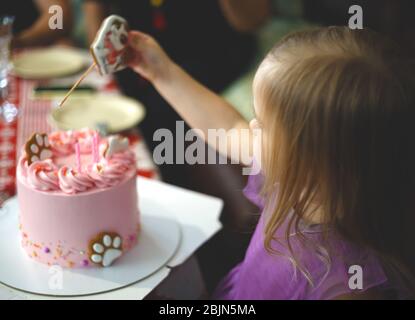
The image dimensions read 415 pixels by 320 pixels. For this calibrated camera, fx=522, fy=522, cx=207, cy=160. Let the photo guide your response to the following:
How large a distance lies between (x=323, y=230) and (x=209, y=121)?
300 mm

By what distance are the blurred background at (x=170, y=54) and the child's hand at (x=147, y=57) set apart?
177 millimetres

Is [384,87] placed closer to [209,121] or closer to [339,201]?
[339,201]

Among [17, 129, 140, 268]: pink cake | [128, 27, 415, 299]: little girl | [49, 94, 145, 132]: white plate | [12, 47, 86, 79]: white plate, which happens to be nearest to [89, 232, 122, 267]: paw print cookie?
[17, 129, 140, 268]: pink cake

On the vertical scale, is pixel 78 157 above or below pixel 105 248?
above

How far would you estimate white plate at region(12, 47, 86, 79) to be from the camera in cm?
148

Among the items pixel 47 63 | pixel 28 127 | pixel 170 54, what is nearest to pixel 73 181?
pixel 28 127

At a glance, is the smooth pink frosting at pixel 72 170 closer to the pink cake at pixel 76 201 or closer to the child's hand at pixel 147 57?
the pink cake at pixel 76 201

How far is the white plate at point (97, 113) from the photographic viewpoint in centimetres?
124

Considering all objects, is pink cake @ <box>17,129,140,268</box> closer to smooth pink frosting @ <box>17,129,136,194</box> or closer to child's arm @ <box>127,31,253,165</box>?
smooth pink frosting @ <box>17,129,136,194</box>

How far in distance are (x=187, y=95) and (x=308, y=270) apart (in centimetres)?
37

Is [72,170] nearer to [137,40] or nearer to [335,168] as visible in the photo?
[137,40]

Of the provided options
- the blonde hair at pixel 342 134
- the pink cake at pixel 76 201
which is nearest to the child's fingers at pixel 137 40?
the pink cake at pixel 76 201

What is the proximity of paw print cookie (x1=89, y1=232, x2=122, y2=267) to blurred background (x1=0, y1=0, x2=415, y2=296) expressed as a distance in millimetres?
246

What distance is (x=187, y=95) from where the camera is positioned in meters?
0.94
